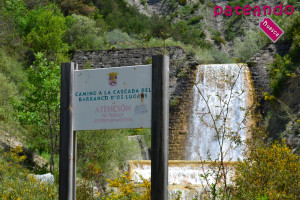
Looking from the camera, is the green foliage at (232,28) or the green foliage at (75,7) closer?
the green foliage at (75,7)

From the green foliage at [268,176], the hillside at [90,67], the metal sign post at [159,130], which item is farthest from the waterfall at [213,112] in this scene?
the metal sign post at [159,130]

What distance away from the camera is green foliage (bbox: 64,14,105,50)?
68.0 feet

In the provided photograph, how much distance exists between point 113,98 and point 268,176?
2354mm

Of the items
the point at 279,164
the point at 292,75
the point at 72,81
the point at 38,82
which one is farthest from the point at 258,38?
the point at 72,81

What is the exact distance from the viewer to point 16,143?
1217 centimetres

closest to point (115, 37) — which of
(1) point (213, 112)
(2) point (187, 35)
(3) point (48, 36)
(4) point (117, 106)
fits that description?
(3) point (48, 36)

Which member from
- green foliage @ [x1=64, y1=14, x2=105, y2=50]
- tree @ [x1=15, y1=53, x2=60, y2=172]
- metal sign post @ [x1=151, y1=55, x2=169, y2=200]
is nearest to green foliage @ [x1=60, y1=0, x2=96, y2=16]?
green foliage @ [x1=64, y1=14, x2=105, y2=50]

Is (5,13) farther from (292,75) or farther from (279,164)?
(279,164)

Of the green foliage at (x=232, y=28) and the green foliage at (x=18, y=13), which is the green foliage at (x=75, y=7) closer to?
the green foliage at (x=18, y=13)

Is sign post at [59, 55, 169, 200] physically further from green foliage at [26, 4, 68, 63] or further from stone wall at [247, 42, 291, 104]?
green foliage at [26, 4, 68, 63]

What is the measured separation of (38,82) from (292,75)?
25.9 feet

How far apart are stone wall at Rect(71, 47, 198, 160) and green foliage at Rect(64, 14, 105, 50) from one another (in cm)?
145

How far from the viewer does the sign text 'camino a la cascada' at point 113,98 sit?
461 cm

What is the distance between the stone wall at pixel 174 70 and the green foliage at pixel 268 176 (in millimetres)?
9725
